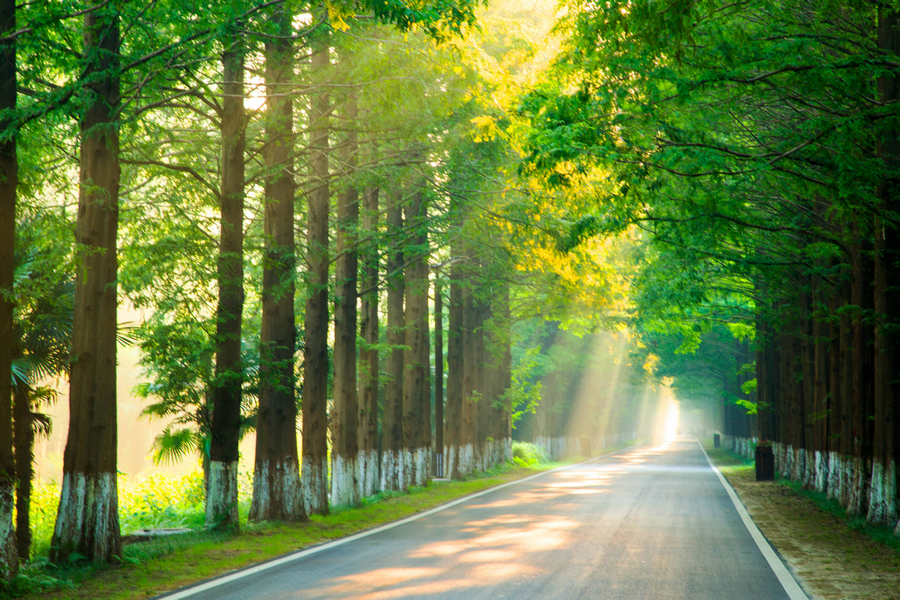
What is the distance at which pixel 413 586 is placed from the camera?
848 cm

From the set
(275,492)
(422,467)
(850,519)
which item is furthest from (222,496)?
(422,467)

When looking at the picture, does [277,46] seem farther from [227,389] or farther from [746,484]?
[746,484]

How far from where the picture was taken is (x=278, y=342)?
15.4 meters

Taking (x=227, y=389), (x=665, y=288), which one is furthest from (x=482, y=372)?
(x=227, y=389)

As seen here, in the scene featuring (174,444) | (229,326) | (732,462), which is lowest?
(732,462)

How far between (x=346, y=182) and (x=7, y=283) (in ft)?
28.7

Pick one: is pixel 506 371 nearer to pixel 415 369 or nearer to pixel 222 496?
pixel 415 369

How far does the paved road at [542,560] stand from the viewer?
8344 millimetres

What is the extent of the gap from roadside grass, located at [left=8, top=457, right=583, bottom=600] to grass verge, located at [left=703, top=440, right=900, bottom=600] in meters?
6.95

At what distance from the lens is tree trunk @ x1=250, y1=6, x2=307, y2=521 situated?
48.1 ft

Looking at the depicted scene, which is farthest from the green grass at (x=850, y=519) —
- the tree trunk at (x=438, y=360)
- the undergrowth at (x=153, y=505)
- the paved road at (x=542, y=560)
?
the tree trunk at (x=438, y=360)

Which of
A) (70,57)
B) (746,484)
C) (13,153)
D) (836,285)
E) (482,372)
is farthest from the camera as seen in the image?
(482,372)

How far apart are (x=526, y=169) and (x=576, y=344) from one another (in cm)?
Result: 4166

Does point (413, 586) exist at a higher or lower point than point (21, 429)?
lower
